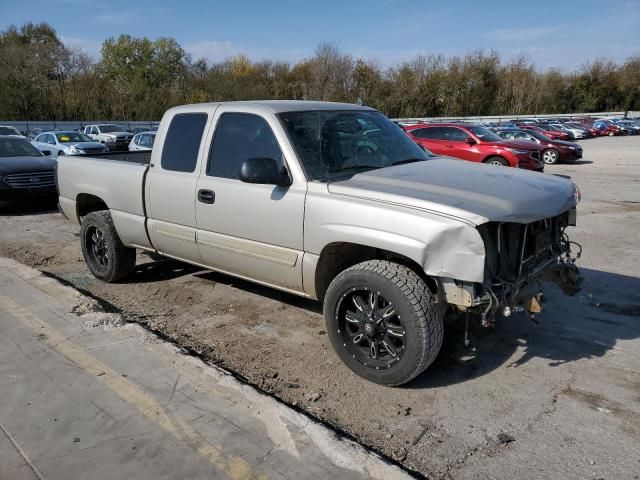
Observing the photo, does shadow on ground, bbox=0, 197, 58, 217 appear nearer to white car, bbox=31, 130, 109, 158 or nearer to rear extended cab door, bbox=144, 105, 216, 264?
rear extended cab door, bbox=144, 105, 216, 264

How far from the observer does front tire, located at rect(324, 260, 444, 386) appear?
3367 millimetres

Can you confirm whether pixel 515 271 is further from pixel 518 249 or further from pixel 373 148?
pixel 373 148

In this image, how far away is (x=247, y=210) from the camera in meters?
4.29

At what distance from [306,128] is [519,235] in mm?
1836

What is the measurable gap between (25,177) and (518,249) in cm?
1024

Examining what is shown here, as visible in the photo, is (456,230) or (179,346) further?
(179,346)

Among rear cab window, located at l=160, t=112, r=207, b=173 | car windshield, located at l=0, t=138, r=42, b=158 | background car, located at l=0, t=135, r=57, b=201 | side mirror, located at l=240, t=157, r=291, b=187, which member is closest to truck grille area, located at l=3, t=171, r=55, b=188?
background car, located at l=0, t=135, r=57, b=201

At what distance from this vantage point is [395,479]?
105 inches

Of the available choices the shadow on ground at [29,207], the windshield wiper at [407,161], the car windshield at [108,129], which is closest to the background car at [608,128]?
the car windshield at [108,129]

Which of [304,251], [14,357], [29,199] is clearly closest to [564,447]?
[304,251]

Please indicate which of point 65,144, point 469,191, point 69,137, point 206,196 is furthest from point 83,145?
point 469,191

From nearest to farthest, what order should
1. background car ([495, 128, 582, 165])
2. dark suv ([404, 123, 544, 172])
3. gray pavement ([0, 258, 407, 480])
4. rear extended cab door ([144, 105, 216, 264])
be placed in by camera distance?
1. gray pavement ([0, 258, 407, 480])
2. rear extended cab door ([144, 105, 216, 264])
3. dark suv ([404, 123, 544, 172])
4. background car ([495, 128, 582, 165])

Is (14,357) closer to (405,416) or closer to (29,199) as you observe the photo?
(405,416)

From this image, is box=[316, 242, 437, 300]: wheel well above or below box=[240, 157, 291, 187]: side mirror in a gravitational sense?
below
